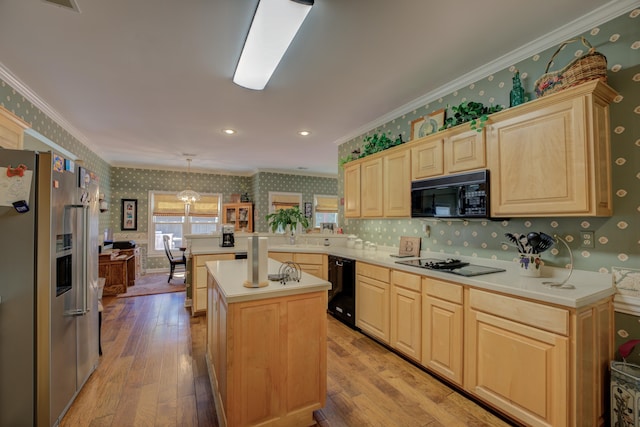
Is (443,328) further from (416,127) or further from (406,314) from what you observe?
(416,127)

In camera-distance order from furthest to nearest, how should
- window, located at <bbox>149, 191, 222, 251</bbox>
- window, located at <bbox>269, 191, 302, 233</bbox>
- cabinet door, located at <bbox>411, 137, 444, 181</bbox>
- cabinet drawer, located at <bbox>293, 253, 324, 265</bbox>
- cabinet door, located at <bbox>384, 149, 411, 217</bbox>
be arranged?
window, located at <bbox>269, 191, 302, 233</bbox> < window, located at <bbox>149, 191, 222, 251</bbox> < cabinet drawer, located at <bbox>293, 253, 324, 265</bbox> < cabinet door, located at <bbox>384, 149, 411, 217</bbox> < cabinet door, located at <bbox>411, 137, 444, 181</bbox>

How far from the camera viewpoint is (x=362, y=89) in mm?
2918

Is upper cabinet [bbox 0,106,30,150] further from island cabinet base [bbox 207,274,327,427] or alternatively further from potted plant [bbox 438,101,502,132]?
potted plant [bbox 438,101,502,132]

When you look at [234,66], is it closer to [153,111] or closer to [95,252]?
[153,111]

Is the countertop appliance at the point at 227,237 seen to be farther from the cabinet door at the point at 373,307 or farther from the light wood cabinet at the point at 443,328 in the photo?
the light wood cabinet at the point at 443,328

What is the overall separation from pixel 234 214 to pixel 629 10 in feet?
24.8

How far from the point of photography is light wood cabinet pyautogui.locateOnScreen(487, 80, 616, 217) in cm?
172

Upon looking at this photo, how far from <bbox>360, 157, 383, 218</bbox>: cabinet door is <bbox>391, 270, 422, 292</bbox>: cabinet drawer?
0.93m

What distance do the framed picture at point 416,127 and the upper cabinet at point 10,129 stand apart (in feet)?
11.5

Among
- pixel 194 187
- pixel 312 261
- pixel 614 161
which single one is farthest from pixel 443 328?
pixel 194 187

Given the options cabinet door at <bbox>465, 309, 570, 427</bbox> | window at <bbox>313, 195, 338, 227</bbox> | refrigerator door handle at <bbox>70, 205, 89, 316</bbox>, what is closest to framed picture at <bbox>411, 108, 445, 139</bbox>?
cabinet door at <bbox>465, 309, 570, 427</bbox>

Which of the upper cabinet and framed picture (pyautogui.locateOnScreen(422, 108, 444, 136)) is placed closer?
the upper cabinet

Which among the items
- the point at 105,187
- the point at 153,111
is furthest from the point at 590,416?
the point at 105,187

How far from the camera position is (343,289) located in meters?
3.54
